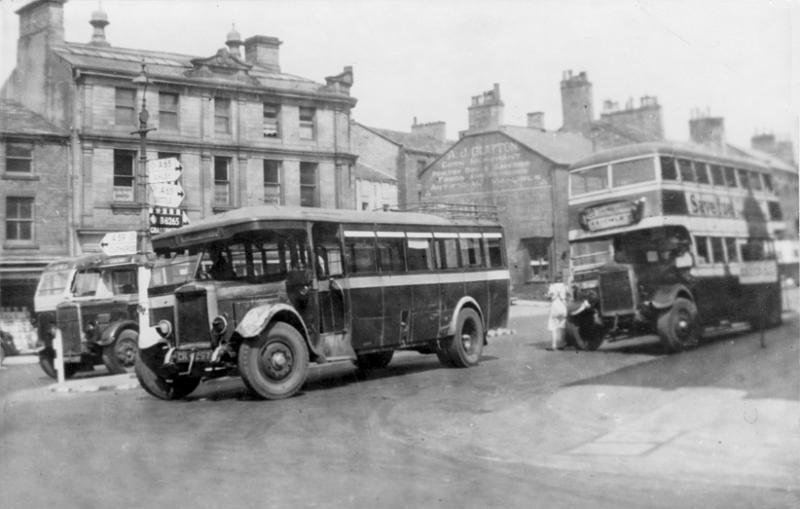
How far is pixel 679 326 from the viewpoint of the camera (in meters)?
12.0

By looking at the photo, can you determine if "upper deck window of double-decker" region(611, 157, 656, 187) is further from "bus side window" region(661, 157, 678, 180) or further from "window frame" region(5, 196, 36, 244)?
"window frame" region(5, 196, 36, 244)

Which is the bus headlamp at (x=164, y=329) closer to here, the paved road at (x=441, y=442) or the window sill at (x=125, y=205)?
the paved road at (x=441, y=442)

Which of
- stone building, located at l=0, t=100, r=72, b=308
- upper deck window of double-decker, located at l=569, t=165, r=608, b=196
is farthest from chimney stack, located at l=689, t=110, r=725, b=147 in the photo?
stone building, located at l=0, t=100, r=72, b=308

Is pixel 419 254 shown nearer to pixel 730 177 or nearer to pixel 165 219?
pixel 165 219

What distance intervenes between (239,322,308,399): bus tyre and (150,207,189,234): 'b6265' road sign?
273 centimetres

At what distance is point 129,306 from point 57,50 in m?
11.7

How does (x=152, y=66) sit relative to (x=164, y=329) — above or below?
above

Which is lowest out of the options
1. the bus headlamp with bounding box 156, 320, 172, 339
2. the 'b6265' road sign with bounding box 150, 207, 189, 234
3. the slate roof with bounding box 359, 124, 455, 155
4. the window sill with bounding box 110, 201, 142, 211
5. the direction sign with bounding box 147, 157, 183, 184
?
the bus headlamp with bounding box 156, 320, 172, 339

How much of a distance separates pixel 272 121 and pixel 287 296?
12.3 meters

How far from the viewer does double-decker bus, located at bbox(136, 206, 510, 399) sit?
29.8 feet

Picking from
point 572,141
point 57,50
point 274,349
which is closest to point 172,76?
point 57,50

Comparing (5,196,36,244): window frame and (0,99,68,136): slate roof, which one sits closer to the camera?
(5,196,36,244): window frame

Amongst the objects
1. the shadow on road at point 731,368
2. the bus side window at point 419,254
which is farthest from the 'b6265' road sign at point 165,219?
the shadow on road at point 731,368

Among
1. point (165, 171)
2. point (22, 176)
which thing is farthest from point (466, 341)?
point (22, 176)
